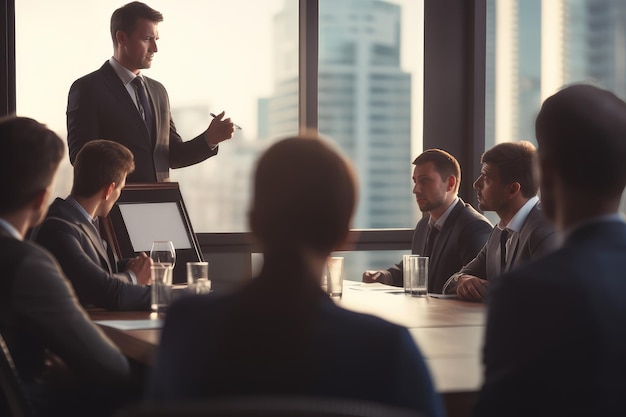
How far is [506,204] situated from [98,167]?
1.79 metres

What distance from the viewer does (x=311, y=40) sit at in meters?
6.26

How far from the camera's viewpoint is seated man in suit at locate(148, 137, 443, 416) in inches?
53.0

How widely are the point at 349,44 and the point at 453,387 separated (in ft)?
15.7

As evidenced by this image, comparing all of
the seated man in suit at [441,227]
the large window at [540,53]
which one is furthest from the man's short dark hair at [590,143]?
the large window at [540,53]

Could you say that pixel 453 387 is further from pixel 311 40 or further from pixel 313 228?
pixel 311 40

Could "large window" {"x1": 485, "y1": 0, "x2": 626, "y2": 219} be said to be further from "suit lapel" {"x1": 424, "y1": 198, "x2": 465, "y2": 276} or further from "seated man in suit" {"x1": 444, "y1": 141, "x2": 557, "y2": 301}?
"seated man in suit" {"x1": 444, "y1": 141, "x2": 557, "y2": 301}

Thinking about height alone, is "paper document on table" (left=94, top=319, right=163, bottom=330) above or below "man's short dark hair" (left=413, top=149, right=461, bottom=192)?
below

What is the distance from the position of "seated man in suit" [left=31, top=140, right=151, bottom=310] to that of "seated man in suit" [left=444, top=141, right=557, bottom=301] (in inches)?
53.3

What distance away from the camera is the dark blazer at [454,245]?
4.77 meters

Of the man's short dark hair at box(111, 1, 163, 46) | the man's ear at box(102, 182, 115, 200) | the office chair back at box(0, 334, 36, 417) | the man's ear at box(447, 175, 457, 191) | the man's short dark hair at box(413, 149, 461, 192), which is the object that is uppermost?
the man's short dark hair at box(111, 1, 163, 46)

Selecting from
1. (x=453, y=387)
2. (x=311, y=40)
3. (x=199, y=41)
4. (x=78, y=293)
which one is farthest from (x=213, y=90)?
(x=453, y=387)

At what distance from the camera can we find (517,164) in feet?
13.9

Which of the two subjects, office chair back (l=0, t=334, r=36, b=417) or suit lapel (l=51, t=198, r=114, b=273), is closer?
office chair back (l=0, t=334, r=36, b=417)

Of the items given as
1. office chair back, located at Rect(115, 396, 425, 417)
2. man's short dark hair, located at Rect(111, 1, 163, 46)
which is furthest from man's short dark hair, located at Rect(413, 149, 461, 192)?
office chair back, located at Rect(115, 396, 425, 417)
